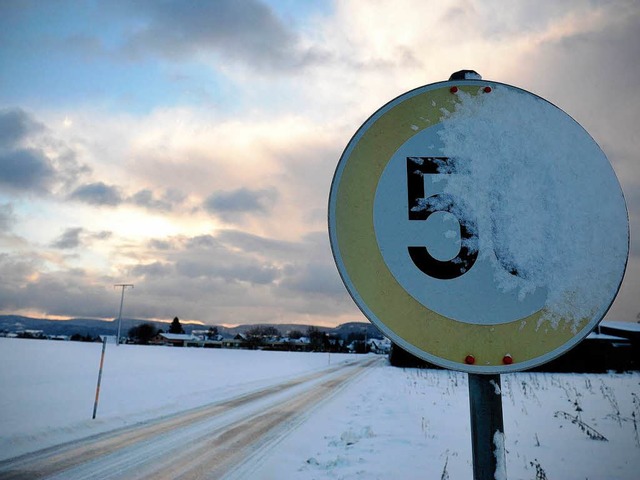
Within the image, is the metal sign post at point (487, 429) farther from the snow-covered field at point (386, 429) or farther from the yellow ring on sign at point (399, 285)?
the snow-covered field at point (386, 429)

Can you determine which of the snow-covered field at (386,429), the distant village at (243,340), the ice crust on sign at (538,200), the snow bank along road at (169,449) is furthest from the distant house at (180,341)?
the ice crust on sign at (538,200)

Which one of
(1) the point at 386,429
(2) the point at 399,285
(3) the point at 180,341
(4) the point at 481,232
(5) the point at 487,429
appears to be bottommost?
(3) the point at 180,341

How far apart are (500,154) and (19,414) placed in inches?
393

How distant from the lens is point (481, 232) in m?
1.02

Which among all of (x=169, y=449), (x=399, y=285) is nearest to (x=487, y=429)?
(x=399, y=285)

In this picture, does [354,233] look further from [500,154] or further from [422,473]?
[422,473]

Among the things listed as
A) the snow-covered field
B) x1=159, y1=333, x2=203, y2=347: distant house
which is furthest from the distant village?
the snow-covered field

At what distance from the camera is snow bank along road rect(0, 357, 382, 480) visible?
15.4 feet

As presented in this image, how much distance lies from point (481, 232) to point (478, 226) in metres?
0.02

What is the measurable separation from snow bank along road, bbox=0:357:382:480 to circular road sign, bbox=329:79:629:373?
4822 millimetres

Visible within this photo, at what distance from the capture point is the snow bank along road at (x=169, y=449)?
4.68 m

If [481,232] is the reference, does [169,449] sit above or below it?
below

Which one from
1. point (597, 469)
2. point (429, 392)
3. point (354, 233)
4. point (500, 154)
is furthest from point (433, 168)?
point (429, 392)

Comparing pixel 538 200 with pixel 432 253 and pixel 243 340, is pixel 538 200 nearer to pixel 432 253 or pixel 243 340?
pixel 432 253
